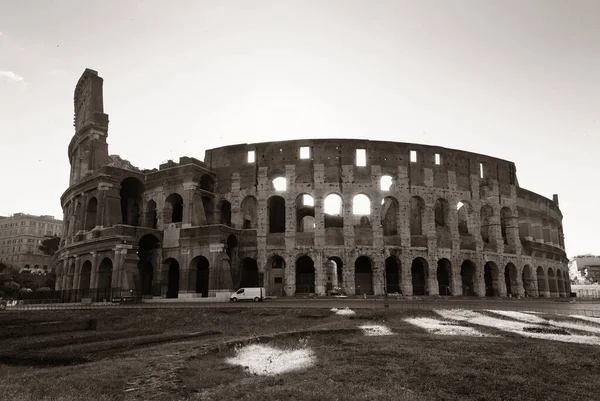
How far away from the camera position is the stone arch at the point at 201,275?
120 feet

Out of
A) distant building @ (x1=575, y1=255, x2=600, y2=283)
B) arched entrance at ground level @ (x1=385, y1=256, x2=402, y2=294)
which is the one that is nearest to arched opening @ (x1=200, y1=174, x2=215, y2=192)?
arched entrance at ground level @ (x1=385, y1=256, x2=402, y2=294)

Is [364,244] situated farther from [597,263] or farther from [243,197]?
[597,263]

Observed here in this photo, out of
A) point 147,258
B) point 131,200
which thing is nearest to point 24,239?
point 131,200

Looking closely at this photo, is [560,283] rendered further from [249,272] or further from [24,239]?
[24,239]

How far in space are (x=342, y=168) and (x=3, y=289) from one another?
155ft

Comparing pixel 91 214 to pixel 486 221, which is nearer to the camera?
pixel 91 214

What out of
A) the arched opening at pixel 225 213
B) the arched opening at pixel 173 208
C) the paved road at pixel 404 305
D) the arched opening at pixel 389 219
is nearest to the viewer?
the paved road at pixel 404 305

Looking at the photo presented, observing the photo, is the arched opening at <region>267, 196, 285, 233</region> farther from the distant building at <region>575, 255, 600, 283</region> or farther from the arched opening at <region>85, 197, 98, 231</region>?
the distant building at <region>575, 255, 600, 283</region>

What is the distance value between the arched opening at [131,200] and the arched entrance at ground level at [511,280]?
35.5 meters

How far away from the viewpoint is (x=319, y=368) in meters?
10.3

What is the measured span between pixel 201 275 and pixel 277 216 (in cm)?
889

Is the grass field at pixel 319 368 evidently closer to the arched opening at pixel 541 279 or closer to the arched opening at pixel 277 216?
the arched opening at pixel 277 216

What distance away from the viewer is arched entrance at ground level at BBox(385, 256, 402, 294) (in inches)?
1487

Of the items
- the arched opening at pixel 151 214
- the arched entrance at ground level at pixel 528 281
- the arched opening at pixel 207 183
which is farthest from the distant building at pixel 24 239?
the arched entrance at ground level at pixel 528 281
